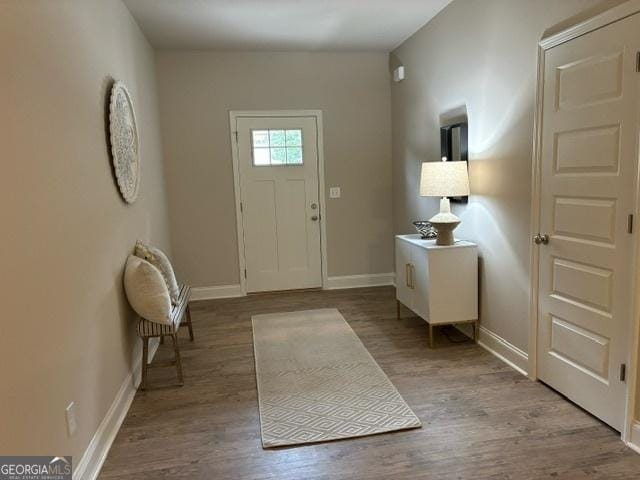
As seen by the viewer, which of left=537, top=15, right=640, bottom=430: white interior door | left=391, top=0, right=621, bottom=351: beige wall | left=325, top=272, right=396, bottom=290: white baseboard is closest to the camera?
left=537, top=15, right=640, bottom=430: white interior door

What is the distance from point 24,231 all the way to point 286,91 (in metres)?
3.74

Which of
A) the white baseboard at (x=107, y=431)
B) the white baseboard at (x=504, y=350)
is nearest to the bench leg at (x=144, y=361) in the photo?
the white baseboard at (x=107, y=431)

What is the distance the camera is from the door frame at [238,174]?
4812 millimetres

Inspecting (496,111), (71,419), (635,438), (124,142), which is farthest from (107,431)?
(496,111)

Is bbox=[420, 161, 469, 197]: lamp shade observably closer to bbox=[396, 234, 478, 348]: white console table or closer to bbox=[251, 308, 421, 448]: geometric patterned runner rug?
bbox=[396, 234, 478, 348]: white console table

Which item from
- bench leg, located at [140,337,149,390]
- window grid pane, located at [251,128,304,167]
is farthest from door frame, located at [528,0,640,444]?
window grid pane, located at [251,128,304,167]

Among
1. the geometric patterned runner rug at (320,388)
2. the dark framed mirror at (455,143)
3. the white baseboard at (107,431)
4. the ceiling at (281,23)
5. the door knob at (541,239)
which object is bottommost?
the geometric patterned runner rug at (320,388)

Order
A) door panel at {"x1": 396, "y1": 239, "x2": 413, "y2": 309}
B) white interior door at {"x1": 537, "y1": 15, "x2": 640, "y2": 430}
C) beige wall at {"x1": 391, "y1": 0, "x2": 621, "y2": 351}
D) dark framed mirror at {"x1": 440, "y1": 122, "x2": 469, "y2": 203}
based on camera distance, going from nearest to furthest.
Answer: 1. white interior door at {"x1": 537, "y1": 15, "x2": 640, "y2": 430}
2. beige wall at {"x1": 391, "y1": 0, "x2": 621, "y2": 351}
3. dark framed mirror at {"x1": 440, "y1": 122, "x2": 469, "y2": 203}
4. door panel at {"x1": 396, "y1": 239, "x2": 413, "y2": 309}

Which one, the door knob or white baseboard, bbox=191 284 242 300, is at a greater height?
the door knob

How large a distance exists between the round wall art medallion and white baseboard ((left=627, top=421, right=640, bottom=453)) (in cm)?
310

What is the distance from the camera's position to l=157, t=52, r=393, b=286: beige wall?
15.4 ft

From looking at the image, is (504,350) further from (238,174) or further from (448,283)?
Answer: (238,174)

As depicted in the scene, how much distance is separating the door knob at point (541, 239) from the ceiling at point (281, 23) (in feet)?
6.88

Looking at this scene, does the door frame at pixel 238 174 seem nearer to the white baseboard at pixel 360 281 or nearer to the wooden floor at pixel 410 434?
the white baseboard at pixel 360 281
